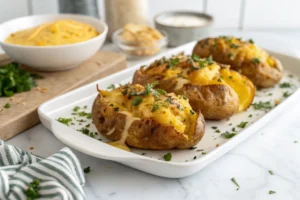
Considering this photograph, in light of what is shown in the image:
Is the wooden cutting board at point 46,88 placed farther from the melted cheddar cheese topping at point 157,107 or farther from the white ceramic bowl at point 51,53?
the melted cheddar cheese topping at point 157,107

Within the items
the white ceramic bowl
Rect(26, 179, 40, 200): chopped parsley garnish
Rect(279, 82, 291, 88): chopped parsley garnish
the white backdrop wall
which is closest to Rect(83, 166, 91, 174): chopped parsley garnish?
Rect(26, 179, 40, 200): chopped parsley garnish

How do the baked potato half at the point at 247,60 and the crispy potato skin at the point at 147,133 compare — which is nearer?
the crispy potato skin at the point at 147,133

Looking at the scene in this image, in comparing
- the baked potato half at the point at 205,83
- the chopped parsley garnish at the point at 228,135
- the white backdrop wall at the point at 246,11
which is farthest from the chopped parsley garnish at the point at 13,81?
the white backdrop wall at the point at 246,11

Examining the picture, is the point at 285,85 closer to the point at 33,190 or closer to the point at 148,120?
the point at 148,120

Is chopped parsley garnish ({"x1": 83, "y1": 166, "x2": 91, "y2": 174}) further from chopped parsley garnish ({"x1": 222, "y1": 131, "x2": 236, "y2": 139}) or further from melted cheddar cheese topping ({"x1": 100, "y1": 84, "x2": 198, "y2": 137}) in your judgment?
chopped parsley garnish ({"x1": 222, "y1": 131, "x2": 236, "y2": 139})

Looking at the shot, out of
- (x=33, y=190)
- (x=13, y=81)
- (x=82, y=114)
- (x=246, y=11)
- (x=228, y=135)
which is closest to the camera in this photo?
(x=33, y=190)

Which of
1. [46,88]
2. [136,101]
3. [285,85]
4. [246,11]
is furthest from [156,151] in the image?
[246,11]

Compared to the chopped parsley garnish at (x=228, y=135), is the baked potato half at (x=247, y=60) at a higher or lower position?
higher
